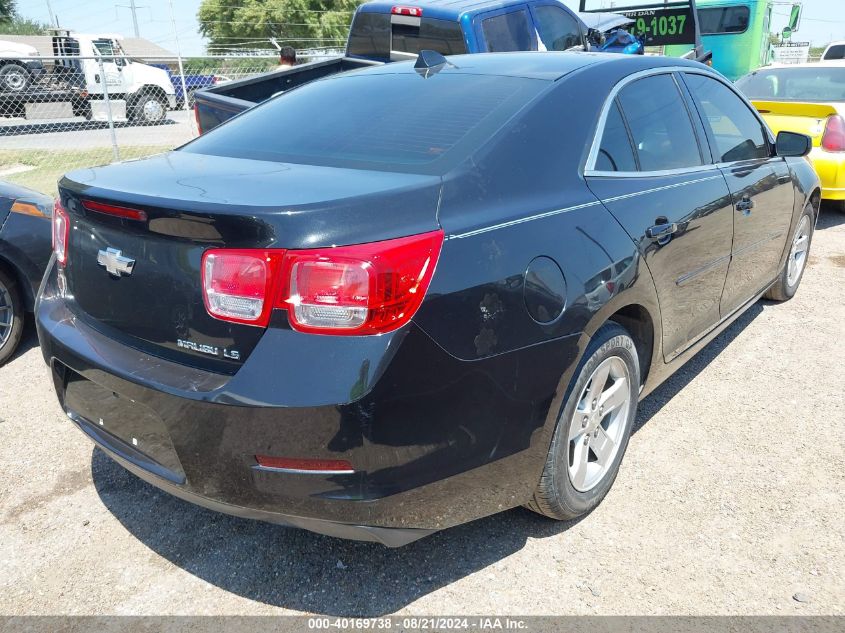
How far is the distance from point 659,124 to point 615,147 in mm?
500

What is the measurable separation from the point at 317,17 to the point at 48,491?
178 ft

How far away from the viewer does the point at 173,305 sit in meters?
2.05

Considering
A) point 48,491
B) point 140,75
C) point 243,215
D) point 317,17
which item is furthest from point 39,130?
point 317,17

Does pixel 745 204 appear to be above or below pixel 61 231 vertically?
below

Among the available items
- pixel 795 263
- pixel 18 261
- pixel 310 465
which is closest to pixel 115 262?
pixel 310 465

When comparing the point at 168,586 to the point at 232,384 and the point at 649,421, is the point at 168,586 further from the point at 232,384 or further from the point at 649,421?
the point at 649,421

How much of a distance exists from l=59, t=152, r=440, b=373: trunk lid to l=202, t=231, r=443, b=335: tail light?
4 cm

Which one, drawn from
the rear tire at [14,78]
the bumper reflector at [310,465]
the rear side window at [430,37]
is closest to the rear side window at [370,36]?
the rear side window at [430,37]

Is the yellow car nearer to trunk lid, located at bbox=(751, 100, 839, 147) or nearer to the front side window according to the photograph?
trunk lid, located at bbox=(751, 100, 839, 147)

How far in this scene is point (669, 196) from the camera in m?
2.91

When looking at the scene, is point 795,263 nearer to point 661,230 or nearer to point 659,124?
point 659,124

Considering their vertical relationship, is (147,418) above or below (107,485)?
above

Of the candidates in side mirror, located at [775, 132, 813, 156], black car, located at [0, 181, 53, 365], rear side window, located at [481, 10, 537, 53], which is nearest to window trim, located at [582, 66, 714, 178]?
side mirror, located at [775, 132, 813, 156]

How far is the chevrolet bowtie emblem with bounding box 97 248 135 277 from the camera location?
2.14 m
